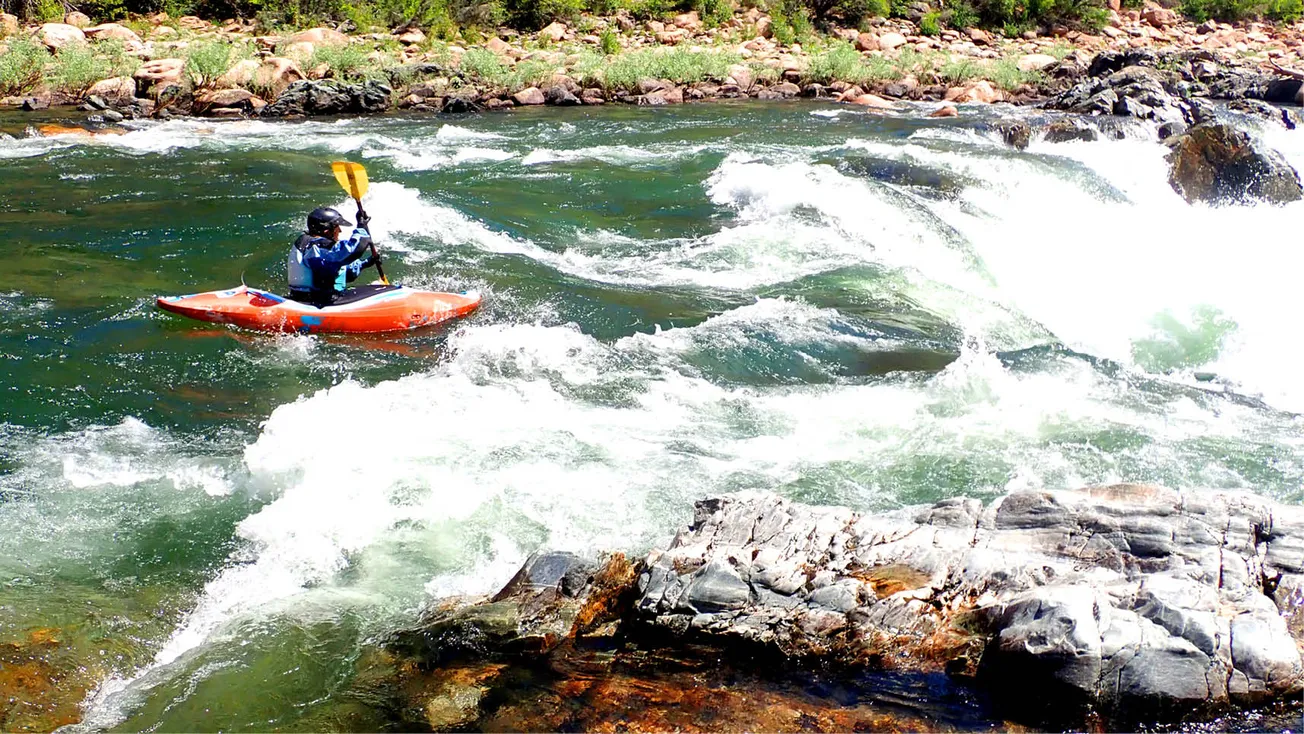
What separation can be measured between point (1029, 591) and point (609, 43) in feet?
65.2

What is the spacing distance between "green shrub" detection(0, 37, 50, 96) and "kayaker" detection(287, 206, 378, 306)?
11.8m

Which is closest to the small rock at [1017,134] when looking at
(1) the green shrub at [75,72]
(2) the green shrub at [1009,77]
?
(2) the green shrub at [1009,77]

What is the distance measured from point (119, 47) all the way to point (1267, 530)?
1952 cm

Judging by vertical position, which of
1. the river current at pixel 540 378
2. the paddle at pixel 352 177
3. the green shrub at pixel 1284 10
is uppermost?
the green shrub at pixel 1284 10

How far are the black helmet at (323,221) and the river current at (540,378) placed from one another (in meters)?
0.82

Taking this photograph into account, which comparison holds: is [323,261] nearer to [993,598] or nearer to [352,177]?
[352,177]

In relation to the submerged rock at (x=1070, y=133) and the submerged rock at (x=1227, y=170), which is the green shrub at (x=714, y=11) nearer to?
the submerged rock at (x=1070, y=133)

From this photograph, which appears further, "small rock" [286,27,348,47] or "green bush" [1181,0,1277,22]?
"green bush" [1181,0,1277,22]

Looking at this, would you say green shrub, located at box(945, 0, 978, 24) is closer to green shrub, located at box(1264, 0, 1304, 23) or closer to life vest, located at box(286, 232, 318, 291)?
green shrub, located at box(1264, 0, 1304, 23)

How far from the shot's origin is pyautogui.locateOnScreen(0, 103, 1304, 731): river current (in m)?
4.69

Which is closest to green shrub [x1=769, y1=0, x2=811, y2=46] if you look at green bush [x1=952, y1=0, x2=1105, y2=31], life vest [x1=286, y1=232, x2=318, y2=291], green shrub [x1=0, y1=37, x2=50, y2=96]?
green bush [x1=952, y1=0, x2=1105, y2=31]

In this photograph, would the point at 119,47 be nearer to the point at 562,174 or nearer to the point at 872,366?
the point at 562,174

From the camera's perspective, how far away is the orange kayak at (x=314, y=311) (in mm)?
7641

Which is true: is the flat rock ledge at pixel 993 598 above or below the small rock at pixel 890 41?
below
